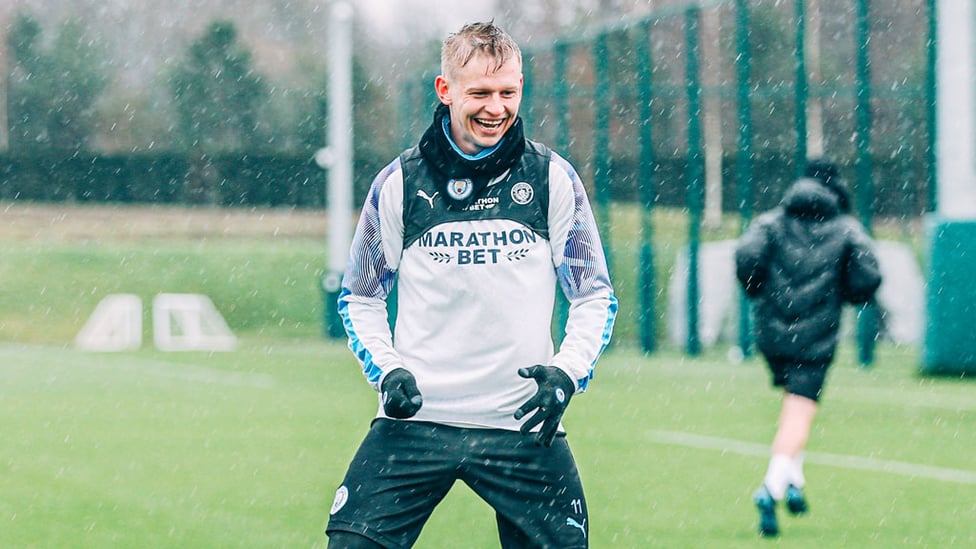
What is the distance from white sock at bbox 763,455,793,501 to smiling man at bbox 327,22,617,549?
315 centimetres

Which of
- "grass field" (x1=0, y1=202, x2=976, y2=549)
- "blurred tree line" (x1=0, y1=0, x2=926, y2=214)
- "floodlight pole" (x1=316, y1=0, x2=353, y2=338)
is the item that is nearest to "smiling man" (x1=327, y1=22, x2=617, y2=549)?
"grass field" (x1=0, y1=202, x2=976, y2=549)

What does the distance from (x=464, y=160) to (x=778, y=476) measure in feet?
11.8

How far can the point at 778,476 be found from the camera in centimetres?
720

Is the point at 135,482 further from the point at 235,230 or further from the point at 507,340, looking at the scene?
the point at 235,230

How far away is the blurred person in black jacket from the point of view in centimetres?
757

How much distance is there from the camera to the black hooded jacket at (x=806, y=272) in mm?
7586

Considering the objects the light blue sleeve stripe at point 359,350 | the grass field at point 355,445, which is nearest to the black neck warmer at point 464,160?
the light blue sleeve stripe at point 359,350

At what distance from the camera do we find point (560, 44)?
2294 centimetres

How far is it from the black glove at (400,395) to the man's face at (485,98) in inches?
24.1

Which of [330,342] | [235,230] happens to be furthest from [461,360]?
[235,230]

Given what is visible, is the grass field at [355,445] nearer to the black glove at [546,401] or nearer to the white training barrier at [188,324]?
the black glove at [546,401]

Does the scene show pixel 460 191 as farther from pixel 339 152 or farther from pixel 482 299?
pixel 339 152

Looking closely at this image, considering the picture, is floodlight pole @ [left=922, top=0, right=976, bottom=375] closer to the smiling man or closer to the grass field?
the grass field

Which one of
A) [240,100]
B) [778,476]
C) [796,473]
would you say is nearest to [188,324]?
[240,100]
